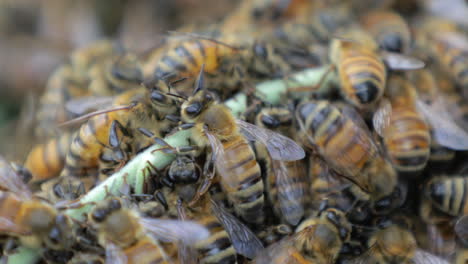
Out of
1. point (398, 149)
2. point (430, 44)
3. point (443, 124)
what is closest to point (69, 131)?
point (398, 149)

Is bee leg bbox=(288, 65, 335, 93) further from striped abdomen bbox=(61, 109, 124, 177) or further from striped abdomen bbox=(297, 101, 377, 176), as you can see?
striped abdomen bbox=(61, 109, 124, 177)

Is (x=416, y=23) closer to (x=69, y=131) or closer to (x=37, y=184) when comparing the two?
(x=69, y=131)

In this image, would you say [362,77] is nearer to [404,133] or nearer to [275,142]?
[404,133]

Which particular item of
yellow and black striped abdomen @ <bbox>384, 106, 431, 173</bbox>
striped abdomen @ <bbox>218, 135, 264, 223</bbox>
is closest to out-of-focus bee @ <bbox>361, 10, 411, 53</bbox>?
yellow and black striped abdomen @ <bbox>384, 106, 431, 173</bbox>

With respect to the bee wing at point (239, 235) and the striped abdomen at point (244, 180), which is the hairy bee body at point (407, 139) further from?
the bee wing at point (239, 235)

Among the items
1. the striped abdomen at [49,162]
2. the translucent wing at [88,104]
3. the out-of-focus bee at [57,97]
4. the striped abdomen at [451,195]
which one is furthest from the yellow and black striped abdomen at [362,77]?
the out-of-focus bee at [57,97]

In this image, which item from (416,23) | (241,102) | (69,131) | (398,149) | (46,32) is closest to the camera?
(398,149)
